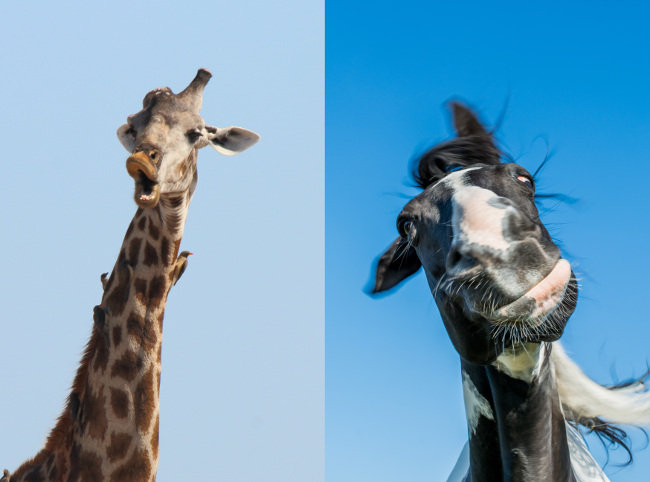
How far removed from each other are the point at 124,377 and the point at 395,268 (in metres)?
2.14

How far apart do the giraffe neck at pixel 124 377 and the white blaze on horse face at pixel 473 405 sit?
2294mm

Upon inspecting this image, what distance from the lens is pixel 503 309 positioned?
7.61 feet

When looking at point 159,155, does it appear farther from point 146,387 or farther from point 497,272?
point 497,272

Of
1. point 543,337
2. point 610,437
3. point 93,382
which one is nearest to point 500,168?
point 543,337

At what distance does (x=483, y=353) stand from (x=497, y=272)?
42cm

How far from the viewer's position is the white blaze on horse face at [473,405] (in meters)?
2.93

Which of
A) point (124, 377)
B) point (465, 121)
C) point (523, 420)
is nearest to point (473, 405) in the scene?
point (523, 420)

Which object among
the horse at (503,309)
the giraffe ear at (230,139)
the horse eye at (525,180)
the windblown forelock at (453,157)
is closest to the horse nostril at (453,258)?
the horse at (503,309)

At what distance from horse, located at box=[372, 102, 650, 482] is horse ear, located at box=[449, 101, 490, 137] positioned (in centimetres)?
1

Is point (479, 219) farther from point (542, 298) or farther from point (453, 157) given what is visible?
point (453, 157)

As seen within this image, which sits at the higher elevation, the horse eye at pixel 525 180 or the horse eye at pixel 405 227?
the horse eye at pixel 525 180

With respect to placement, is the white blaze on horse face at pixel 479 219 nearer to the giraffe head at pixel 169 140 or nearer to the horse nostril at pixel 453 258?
the horse nostril at pixel 453 258

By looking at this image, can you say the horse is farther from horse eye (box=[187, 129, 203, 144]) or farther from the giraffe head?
horse eye (box=[187, 129, 203, 144])

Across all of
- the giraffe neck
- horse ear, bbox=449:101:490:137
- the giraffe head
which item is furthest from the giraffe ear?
horse ear, bbox=449:101:490:137
